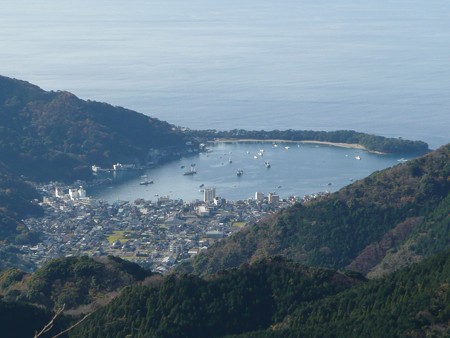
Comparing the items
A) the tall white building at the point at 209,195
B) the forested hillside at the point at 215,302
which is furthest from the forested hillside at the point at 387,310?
the tall white building at the point at 209,195

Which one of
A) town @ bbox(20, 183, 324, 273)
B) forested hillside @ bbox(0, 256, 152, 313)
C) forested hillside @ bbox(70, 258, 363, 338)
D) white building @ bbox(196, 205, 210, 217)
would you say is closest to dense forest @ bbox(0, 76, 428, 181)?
town @ bbox(20, 183, 324, 273)

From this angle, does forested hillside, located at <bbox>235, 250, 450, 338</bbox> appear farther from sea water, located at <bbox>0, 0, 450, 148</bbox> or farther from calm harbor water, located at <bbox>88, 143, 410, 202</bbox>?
sea water, located at <bbox>0, 0, 450, 148</bbox>

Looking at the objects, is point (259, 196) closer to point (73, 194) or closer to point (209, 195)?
point (209, 195)

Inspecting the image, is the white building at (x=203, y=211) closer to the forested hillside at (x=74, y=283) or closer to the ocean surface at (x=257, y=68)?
the ocean surface at (x=257, y=68)

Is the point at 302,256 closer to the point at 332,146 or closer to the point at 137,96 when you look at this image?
the point at 332,146

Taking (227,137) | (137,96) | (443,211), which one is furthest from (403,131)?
(443,211)
